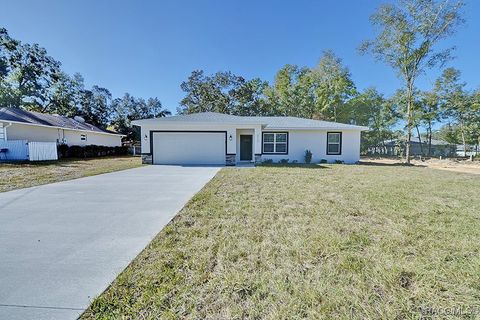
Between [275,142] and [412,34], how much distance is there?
1269 cm

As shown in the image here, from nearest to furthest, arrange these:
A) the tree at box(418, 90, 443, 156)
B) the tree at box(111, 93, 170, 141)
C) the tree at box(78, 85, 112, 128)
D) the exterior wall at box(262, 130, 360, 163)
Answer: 1. the exterior wall at box(262, 130, 360, 163)
2. the tree at box(418, 90, 443, 156)
3. the tree at box(78, 85, 112, 128)
4. the tree at box(111, 93, 170, 141)

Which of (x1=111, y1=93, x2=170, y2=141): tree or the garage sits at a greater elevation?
(x1=111, y1=93, x2=170, y2=141): tree

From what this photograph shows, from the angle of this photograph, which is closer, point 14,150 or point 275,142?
point 14,150

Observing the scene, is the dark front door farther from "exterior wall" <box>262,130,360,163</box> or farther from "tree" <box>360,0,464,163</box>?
"tree" <box>360,0,464,163</box>

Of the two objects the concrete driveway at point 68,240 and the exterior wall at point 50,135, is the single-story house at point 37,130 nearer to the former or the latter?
the exterior wall at point 50,135

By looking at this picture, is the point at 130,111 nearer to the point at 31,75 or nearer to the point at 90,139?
the point at 31,75

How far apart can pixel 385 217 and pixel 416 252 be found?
1375 millimetres

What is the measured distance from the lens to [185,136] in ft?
42.0

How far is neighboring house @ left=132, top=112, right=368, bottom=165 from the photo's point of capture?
41.3ft

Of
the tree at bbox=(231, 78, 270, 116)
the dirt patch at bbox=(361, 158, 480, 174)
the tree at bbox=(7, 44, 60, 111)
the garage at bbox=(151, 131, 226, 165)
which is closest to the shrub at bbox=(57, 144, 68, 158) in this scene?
the garage at bbox=(151, 131, 226, 165)

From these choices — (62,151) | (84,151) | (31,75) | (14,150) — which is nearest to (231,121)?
(14,150)

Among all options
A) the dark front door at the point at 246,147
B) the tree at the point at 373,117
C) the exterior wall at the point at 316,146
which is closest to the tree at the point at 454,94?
the tree at the point at 373,117

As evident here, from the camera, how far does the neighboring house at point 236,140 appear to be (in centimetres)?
1259

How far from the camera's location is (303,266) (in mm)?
2330
